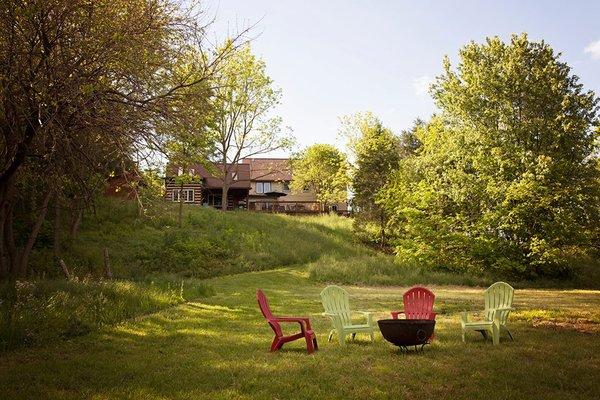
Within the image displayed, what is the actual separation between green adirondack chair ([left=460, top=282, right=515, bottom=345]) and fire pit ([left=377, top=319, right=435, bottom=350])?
1.53 metres

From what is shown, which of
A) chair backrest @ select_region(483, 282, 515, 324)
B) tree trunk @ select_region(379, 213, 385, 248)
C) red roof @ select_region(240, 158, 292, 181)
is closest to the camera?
chair backrest @ select_region(483, 282, 515, 324)

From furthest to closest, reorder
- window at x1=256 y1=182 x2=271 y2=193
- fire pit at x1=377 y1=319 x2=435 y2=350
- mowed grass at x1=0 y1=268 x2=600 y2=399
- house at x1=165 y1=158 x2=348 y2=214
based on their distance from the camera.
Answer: window at x1=256 y1=182 x2=271 y2=193, house at x1=165 y1=158 x2=348 y2=214, fire pit at x1=377 y1=319 x2=435 y2=350, mowed grass at x1=0 y1=268 x2=600 y2=399

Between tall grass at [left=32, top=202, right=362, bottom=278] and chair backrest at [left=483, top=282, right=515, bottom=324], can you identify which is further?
tall grass at [left=32, top=202, right=362, bottom=278]

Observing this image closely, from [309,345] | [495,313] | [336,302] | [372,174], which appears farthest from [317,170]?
[309,345]

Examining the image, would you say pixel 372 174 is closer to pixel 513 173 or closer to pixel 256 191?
pixel 513 173

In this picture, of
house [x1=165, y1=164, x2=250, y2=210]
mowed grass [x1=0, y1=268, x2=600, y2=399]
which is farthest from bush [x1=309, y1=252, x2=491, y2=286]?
house [x1=165, y1=164, x2=250, y2=210]

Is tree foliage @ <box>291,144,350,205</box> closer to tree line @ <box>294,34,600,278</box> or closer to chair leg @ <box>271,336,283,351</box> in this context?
tree line @ <box>294,34,600,278</box>

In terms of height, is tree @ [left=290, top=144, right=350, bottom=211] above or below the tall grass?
above

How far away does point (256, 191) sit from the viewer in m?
63.4

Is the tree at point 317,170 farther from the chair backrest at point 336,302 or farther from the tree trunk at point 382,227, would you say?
the chair backrest at point 336,302

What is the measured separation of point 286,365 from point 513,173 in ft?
68.6

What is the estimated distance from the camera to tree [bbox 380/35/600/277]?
2352cm

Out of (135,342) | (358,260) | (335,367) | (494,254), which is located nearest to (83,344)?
(135,342)

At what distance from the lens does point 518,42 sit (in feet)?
83.1
